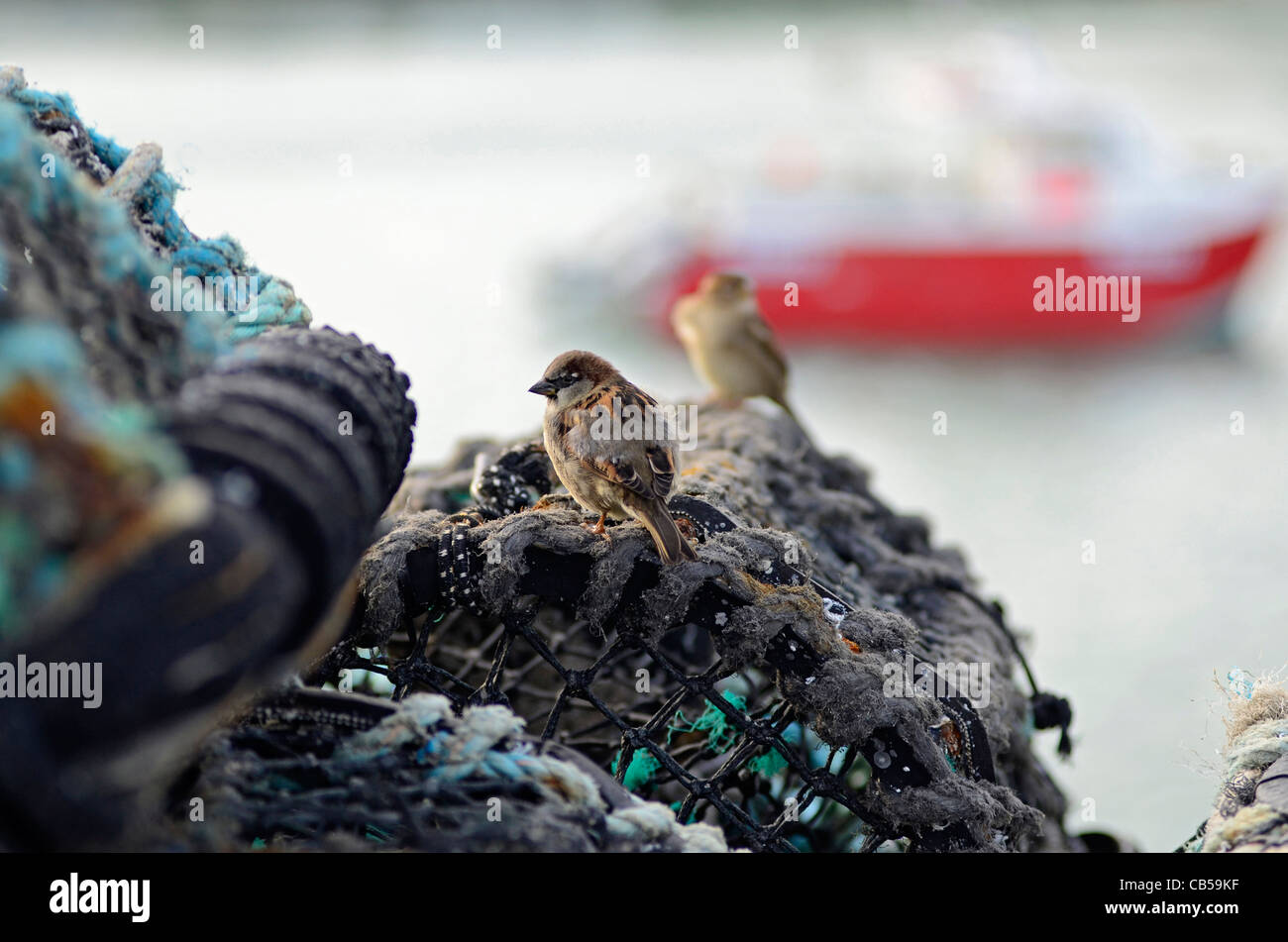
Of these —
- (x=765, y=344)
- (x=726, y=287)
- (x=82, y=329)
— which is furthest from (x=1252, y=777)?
(x=726, y=287)

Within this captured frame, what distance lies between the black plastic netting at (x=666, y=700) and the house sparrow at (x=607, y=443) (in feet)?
0.13

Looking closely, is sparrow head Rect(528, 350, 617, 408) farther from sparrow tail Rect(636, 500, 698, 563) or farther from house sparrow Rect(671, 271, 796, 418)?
house sparrow Rect(671, 271, 796, 418)

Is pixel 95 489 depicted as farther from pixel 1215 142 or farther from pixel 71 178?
pixel 1215 142

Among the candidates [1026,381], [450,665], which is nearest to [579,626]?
[450,665]

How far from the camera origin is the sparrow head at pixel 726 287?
315cm

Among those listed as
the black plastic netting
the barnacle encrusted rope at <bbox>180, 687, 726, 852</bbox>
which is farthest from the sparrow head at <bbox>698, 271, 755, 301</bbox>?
the barnacle encrusted rope at <bbox>180, 687, 726, 852</bbox>

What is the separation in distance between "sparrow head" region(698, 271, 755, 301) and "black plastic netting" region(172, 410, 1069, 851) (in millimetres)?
1498

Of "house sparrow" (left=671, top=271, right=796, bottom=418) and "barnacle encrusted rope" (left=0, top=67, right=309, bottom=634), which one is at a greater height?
"house sparrow" (left=671, top=271, right=796, bottom=418)

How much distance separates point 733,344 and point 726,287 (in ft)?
0.68

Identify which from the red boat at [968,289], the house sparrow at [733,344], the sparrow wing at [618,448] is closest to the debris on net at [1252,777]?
the sparrow wing at [618,448]

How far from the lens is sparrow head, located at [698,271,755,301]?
3150mm

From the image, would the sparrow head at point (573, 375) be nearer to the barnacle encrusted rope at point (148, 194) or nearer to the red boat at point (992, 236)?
the barnacle encrusted rope at point (148, 194)

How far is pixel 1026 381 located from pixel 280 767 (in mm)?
6272

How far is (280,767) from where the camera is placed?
0.97 metres
